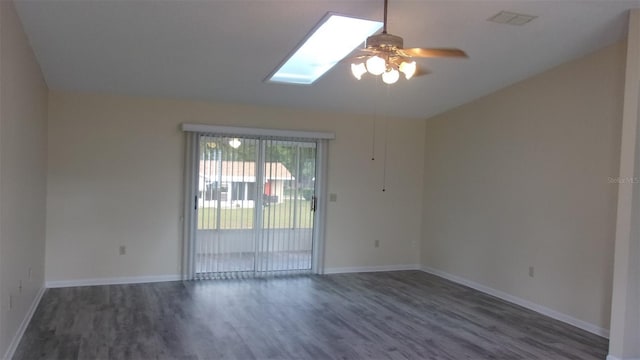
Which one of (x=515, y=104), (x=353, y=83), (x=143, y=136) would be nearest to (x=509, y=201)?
(x=515, y=104)

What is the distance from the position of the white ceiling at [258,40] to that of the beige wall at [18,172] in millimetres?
316

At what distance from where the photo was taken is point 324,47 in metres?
4.71

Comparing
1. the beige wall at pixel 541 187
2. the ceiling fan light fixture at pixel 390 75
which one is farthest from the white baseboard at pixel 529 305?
the ceiling fan light fixture at pixel 390 75

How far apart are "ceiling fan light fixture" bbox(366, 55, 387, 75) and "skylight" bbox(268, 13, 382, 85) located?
720 millimetres

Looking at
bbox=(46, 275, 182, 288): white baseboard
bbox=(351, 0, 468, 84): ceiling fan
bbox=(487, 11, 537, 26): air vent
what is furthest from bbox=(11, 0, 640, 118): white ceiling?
bbox=(46, 275, 182, 288): white baseboard

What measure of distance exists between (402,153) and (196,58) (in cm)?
352

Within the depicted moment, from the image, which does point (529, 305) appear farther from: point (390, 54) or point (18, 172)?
point (18, 172)

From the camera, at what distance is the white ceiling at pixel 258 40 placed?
3.43 metres


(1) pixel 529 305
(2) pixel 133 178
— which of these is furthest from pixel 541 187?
(2) pixel 133 178

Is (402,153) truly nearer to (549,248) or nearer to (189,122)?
(549,248)

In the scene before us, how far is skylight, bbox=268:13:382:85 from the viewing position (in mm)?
3893

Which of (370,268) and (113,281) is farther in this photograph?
(370,268)

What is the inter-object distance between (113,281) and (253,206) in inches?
76.0

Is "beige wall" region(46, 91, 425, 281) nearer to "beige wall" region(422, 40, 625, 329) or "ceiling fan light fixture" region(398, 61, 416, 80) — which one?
"beige wall" region(422, 40, 625, 329)
